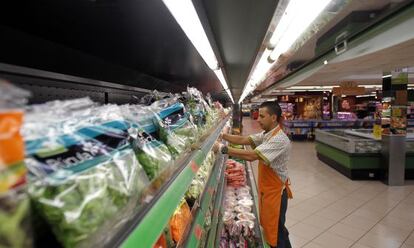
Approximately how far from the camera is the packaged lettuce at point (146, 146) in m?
0.85

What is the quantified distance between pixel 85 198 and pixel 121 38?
106 centimetres

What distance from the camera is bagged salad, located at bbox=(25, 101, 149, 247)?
477 mm

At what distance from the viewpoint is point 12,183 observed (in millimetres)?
391

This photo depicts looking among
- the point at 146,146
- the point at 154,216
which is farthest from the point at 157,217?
the point at 146,146

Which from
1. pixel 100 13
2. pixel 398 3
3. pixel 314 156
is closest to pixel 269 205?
pixel 398 3

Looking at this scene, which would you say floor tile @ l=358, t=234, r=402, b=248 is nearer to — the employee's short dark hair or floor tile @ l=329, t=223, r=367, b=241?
floor tile @ l=329, t=223, r=367, b=241

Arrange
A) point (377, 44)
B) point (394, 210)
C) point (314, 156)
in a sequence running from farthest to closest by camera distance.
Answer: point (314, 156)
point (394, 210)
point (377, 44)

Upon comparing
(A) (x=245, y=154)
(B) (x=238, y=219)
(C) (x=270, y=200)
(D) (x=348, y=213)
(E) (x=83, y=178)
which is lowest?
(D) (x=348, y=213)

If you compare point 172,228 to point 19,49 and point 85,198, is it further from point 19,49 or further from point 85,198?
point 19,49

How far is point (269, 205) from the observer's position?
2.86m

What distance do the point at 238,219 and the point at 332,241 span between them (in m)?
1.74

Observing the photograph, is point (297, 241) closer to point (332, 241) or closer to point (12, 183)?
point (332, 241)

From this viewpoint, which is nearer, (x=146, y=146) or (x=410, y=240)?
(x=146, y=146)

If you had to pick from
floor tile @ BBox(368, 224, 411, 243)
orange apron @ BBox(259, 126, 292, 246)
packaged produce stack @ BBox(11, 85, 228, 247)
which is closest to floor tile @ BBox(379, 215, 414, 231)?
floor tile @ BBox(368, 224, 411, 243)
